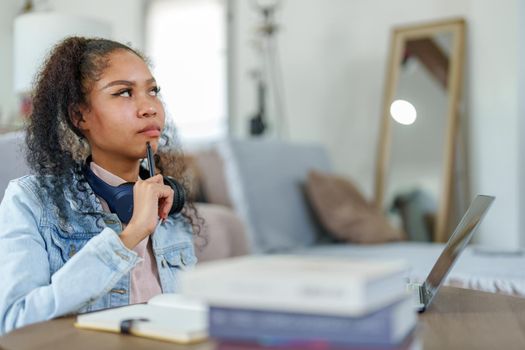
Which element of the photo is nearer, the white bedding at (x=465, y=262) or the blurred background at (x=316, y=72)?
the white bedding at (x=465, y=262)

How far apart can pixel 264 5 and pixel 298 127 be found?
69cm

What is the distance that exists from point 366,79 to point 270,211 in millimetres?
1208

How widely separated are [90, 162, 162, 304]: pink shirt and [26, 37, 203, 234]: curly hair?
39 mm

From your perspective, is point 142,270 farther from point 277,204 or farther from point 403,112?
point 403,112

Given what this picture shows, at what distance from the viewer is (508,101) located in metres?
2.98

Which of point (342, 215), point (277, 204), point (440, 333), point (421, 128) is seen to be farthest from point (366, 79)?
point (440, 333)

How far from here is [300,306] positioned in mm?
519

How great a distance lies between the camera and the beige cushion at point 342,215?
2783mm

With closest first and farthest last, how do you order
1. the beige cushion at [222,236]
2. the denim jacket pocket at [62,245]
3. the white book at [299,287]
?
1. the white book at [299,287]
2. the denim jacket pocket at [62,245]
3. the beige cushion at [222,236]

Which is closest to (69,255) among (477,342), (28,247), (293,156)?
(28,247)

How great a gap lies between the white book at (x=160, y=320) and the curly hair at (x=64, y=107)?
331mm

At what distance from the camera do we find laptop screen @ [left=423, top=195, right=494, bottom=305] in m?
1.00

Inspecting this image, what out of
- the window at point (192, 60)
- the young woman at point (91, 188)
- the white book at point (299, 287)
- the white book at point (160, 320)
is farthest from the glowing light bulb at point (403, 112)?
the white book at point (299, 287)

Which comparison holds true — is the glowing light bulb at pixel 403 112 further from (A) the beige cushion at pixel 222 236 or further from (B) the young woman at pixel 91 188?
(B) the young woman at pixel 91 188
